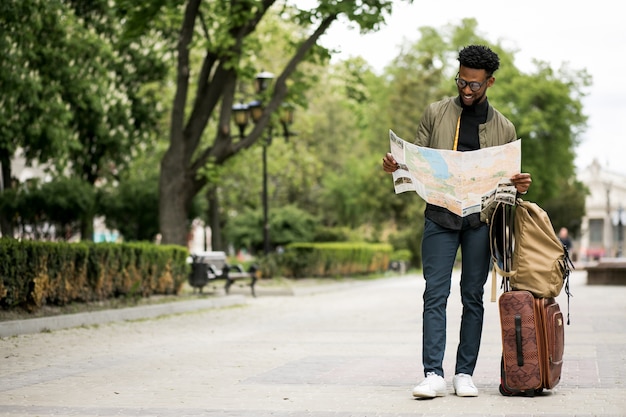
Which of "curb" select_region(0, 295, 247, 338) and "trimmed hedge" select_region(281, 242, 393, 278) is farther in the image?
"trimmed hedge" select_region(281, 242, 393, 278)

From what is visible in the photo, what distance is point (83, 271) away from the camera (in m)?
16.2

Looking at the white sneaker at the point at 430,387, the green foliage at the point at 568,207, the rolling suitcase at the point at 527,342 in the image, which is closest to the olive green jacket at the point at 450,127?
the rolling suitcase at the point at 527,342

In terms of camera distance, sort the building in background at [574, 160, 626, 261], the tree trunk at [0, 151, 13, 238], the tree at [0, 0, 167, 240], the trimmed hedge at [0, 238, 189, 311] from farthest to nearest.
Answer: the building in background at [574, 160, 626, 261], the tree trunk at [0, 151, 13, 238], the tree at [0, 0, 167, 240], the trimmed hedge at [0, 238, 189, 311]

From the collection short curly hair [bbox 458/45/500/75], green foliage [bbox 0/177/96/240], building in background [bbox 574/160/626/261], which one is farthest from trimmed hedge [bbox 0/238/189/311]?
building in background [bbox 574/160/626/261]

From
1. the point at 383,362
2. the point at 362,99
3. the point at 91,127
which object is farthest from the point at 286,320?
the point at 91,127

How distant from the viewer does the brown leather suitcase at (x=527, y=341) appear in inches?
271

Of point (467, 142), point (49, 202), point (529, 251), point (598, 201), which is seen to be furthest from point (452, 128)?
point (598, 201)

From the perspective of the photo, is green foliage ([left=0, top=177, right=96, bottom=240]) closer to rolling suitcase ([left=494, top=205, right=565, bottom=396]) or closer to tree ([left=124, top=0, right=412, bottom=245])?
tree ([left=124, top=0, right=412, bottom=245])

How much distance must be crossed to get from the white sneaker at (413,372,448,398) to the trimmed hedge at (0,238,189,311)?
7.80 metres

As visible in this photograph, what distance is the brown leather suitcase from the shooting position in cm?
688

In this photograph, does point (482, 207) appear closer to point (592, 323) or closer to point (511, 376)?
point (511, 376)

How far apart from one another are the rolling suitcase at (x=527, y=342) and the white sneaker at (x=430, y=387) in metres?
0.40

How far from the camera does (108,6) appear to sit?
3266 centimetres

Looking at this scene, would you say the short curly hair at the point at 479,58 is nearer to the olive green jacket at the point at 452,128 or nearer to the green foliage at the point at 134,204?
the olive green jacket at the point at 452,128
